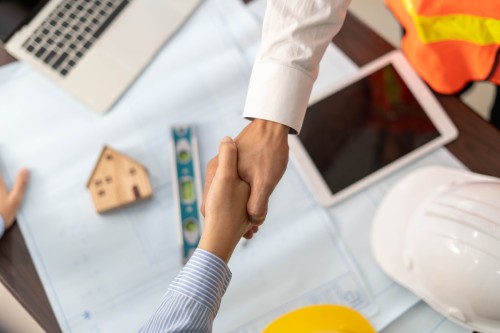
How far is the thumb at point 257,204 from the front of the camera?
1.76ft

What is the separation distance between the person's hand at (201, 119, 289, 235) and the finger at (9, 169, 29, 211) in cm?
31

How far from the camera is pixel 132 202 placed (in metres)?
0.67

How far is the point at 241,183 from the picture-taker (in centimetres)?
55

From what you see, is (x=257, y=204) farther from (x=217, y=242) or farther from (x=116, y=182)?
(x=116, y=182)

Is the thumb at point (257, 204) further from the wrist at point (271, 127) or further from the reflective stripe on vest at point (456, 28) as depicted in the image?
the reflective stripe on vest at point (456, 28)

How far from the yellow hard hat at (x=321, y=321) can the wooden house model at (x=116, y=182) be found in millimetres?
263

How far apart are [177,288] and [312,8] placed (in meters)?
0.36

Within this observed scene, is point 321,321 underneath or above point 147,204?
underneath

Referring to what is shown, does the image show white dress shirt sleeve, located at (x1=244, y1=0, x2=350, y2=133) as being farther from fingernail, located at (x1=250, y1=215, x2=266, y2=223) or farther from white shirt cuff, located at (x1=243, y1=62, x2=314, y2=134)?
fingernail, located at (x1=250, y1=215, x2=266, y2=223)

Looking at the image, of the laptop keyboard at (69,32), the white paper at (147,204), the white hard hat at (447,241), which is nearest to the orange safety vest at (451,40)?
the white hard hat at (447,241)

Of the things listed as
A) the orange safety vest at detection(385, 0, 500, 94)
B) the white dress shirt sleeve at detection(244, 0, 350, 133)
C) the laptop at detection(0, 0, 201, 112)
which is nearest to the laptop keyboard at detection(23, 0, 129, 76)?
the laptop at detection(0, 0, 201, 112)

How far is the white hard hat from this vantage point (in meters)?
0.54

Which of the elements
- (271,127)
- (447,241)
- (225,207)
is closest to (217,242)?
(225,207)

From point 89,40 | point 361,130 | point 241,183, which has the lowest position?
point 361,130
